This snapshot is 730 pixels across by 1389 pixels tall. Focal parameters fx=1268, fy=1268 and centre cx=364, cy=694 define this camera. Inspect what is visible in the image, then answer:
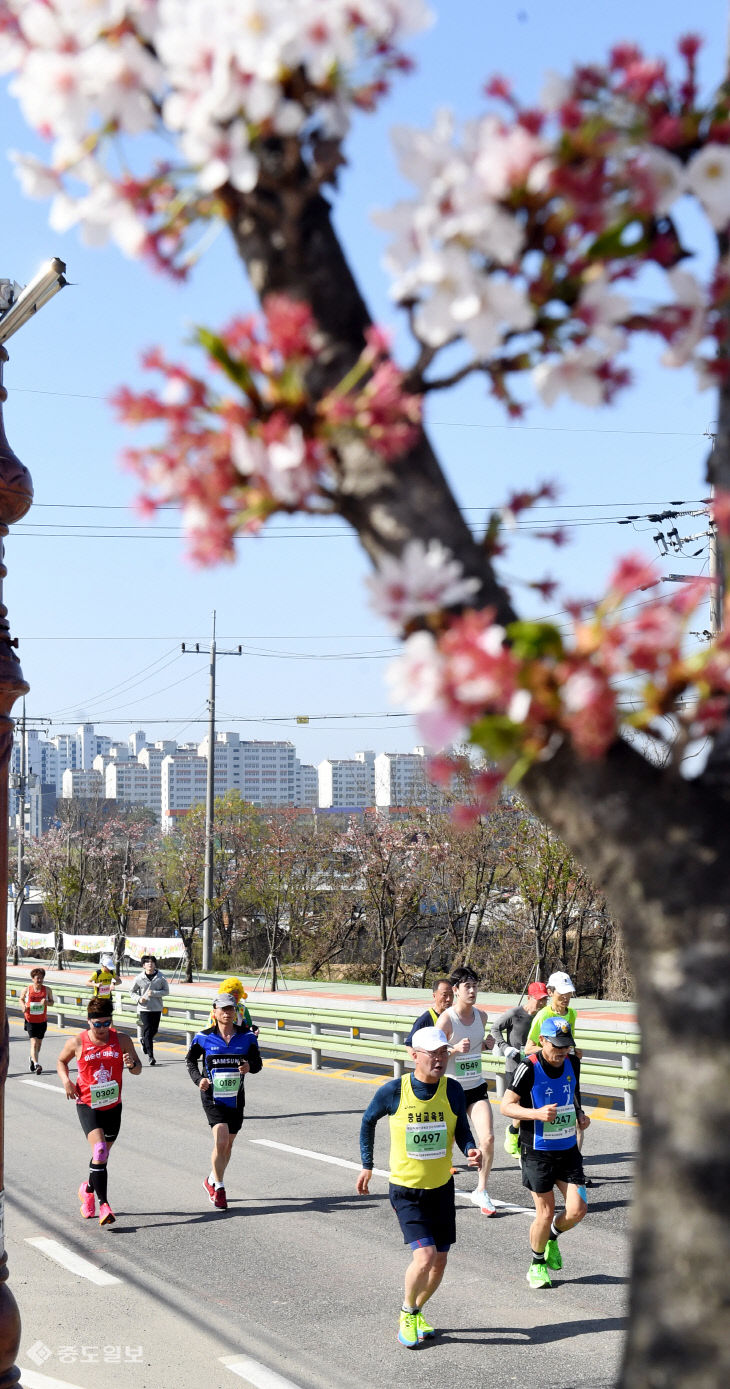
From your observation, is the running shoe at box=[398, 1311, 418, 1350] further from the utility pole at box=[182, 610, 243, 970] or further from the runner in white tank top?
the utility pole at box=[182, 610, 243, 970]

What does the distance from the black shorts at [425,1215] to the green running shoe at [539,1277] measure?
3.51 feet

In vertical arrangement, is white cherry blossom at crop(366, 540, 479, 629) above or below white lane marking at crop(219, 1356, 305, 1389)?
above

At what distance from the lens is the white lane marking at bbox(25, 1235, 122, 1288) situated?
358 inches

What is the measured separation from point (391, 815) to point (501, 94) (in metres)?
34.7

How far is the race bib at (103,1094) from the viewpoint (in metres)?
11.0

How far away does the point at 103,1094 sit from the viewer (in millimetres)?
11008

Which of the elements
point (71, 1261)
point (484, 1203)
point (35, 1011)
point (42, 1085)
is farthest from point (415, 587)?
point (35, 1011)

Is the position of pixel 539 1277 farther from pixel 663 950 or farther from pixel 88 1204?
pixel 663 950

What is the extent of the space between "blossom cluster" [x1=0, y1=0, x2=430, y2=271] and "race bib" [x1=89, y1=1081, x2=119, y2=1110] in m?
10.1

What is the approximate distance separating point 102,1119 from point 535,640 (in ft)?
34.4

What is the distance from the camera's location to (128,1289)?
29.0ft

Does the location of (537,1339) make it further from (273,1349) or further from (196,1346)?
(196,1346)

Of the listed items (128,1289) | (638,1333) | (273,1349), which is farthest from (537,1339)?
(638,1333)

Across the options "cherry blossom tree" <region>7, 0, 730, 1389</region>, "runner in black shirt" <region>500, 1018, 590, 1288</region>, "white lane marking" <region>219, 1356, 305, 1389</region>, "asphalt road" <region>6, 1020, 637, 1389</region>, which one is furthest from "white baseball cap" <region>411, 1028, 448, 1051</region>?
"cherry blossom tree" <region>7, 0, 730, 1389</region>
